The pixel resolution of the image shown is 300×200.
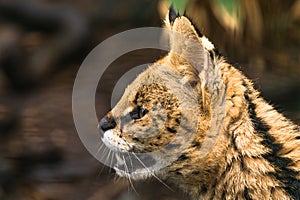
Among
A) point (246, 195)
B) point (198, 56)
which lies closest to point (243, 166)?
point (246, 195)

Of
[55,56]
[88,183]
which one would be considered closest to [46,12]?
[55,56]

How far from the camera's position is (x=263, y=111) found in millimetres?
4688

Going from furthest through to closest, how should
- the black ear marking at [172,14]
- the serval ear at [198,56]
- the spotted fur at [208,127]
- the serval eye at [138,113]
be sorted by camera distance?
the black ear marking at [172,14] < the serval eye at [138,113] < the spotted fur at [208,127] < the serval ear at [198,56]

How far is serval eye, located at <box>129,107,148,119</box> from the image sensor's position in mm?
4725

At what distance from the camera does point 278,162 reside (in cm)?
457

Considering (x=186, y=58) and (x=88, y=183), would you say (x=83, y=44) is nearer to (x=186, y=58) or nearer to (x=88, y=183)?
(x=88, y=183)

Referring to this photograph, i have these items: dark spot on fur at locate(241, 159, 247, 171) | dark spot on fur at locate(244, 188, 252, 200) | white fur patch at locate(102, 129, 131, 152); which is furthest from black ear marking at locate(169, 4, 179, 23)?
dark spot on fur at locate(244, 188, 252, 200)

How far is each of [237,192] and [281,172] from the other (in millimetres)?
235

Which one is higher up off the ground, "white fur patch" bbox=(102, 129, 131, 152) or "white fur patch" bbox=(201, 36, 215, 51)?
"white fur patch" bbox=(201, 36, 215, 51)

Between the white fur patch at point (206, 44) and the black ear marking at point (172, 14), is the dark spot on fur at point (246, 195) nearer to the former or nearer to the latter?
the white fur patch at point (206, 44)

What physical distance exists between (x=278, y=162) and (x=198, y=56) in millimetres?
642

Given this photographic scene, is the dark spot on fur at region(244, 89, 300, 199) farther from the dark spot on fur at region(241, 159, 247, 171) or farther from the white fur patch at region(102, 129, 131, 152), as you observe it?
the white fur patch at region(102, 129, 131, 152)

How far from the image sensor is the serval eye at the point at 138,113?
15.5 feet

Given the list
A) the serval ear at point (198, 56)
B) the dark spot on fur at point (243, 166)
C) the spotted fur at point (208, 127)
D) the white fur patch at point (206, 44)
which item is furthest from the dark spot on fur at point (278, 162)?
the white fur patch at point (206, 44)
